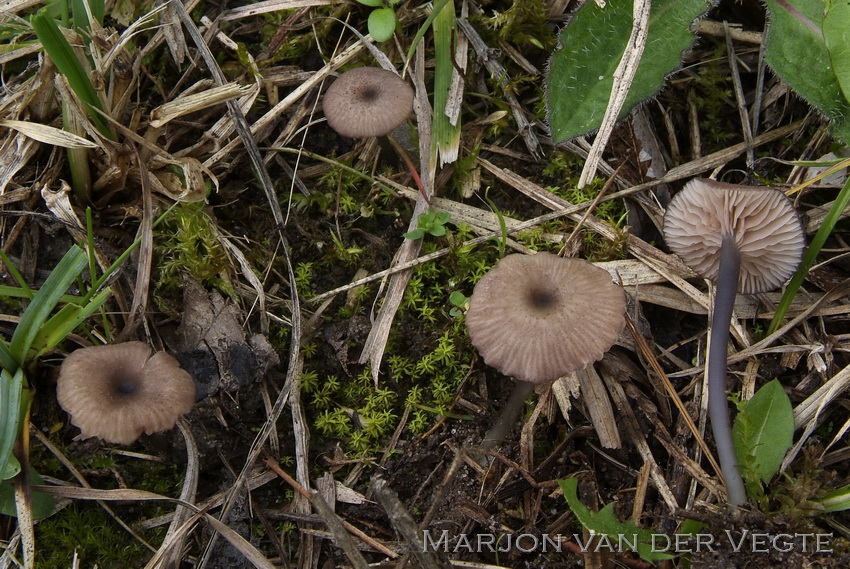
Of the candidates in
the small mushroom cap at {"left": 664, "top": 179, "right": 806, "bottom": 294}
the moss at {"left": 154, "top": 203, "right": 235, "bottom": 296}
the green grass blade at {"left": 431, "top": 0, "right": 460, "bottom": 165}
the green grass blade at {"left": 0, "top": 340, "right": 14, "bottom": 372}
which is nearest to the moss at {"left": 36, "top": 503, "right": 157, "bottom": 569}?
the green grass blade at {"left": 0, "top": 340, "right": 14, "bottom": 372}

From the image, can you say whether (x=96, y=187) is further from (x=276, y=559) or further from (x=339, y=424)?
(x=276, y=559)

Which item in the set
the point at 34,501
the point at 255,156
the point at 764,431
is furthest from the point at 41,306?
the point at 764,431

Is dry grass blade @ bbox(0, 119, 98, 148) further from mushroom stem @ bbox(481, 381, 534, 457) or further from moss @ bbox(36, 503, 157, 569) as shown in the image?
mushroom stem @ bbox(481, 381, 534, 457)

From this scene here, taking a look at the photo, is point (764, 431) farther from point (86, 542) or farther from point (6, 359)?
point (6, 359)

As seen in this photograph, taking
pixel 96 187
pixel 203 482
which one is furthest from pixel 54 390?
pixel 96 187

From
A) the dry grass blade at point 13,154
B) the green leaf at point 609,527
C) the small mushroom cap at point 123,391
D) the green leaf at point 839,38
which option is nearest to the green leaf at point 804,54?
the green leaf at point 839,38
